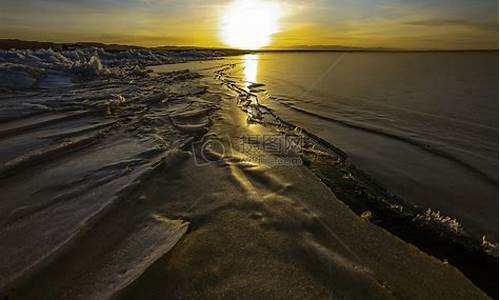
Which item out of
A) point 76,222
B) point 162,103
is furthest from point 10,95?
point 76,222

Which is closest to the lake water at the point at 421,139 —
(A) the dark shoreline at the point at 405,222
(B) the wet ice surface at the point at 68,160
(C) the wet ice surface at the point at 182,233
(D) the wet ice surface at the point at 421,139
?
(D) the wet ice surface at the point at 421,139

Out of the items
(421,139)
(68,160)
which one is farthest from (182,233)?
(421,139)

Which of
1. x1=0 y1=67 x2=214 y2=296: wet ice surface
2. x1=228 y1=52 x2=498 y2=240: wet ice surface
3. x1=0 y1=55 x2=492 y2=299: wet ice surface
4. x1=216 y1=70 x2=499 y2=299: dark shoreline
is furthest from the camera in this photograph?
x1=228 y1=52 x2=498 y2=240: wet ice surface

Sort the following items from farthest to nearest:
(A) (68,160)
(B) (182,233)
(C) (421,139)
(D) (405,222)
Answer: (C) (421,139), (A) (68,160), (D) (405,222), (B) (182,233)

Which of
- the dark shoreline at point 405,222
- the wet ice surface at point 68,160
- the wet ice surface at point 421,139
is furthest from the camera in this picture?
the wet ice surface at point 421,139

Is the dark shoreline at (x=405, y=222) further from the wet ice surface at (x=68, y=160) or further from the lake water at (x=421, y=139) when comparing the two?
the wet ice surface at (x=68, y=160)

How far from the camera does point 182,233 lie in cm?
319

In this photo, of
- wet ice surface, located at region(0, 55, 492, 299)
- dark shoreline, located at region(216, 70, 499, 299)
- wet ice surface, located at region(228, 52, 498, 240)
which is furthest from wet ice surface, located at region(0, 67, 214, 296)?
wet ice surface, located at region(228, 52, 498, 240)

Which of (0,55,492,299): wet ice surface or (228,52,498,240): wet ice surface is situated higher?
(228,52,498,240): wet ice surface

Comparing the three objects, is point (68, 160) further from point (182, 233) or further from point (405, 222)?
point (405, 222)

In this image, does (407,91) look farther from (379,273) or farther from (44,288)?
(44,288)

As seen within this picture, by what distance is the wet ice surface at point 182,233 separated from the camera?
2500mm

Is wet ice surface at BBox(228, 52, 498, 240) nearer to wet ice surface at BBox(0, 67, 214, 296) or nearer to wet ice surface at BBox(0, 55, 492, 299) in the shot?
wet ice surface at BBox(0, 55, 492, 299)

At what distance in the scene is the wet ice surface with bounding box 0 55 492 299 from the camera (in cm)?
250
